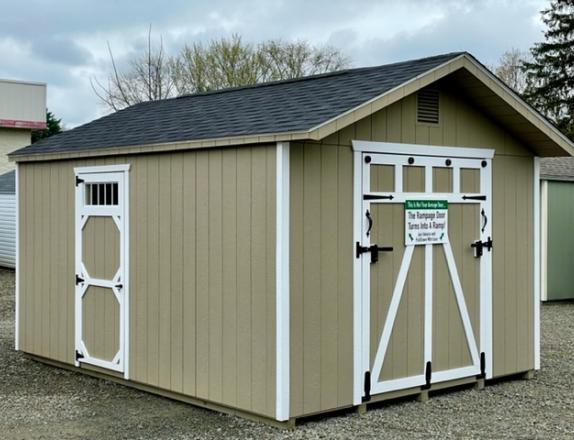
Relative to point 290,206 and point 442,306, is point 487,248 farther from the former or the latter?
point 290,206

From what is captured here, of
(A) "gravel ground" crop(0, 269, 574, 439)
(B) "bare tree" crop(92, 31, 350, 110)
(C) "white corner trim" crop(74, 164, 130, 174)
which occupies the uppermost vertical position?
(B) "bare tree" crop(92, 31, 350, 110)

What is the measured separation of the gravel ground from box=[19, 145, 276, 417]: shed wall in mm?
234

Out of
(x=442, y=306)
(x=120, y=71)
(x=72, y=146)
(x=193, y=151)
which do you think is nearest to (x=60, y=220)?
(x=72, y=146)

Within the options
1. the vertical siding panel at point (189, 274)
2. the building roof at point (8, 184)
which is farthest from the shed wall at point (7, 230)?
the vertical siding panel at point (189, 274)

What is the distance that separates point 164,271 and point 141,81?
1006 inches

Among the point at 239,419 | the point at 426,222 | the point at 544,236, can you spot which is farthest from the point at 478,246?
the point at 544,236

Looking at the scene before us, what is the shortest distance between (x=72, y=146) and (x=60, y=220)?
0.72 metres

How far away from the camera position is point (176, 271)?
7.44 m

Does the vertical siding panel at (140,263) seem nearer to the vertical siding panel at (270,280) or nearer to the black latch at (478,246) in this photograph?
the vertical siding panel at (270,280)

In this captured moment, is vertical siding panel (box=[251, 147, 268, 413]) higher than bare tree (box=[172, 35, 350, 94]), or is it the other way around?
bare tree (box=[172, 35, 350, 94])

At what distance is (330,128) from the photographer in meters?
6.36

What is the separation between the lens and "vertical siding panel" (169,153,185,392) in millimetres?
7379

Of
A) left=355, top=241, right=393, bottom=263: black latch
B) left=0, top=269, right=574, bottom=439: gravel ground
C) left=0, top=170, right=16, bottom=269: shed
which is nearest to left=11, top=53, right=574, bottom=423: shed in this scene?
left=355, top=241, right=393, bottom=263: black latch

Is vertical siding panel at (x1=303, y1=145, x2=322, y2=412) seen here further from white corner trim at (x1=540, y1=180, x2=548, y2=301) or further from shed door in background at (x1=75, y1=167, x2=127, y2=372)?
white corner trim at (x1=540, y1=180, x2=548, y2=301)
